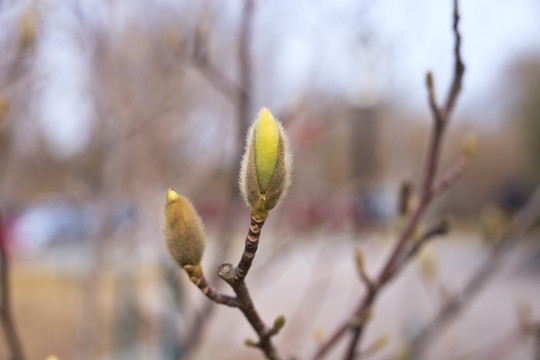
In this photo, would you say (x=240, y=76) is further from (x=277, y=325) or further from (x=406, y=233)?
(x=277, y=325)

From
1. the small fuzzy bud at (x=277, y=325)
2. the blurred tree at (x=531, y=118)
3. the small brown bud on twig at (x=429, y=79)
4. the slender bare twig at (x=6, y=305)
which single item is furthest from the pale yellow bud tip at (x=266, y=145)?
the blurred tree at (x=531, y=118)

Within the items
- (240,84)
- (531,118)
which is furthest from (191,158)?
(531,118)

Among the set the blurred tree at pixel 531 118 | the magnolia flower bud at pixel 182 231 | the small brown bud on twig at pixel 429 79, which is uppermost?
the blurred tree at pixel 531 118

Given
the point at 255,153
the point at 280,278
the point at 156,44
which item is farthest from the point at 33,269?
the point at 255,153

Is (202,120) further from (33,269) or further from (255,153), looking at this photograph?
(33,269)

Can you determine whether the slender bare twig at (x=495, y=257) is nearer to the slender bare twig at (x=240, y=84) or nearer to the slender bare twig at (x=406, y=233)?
the slender bare twig at (x=406, y=233)
